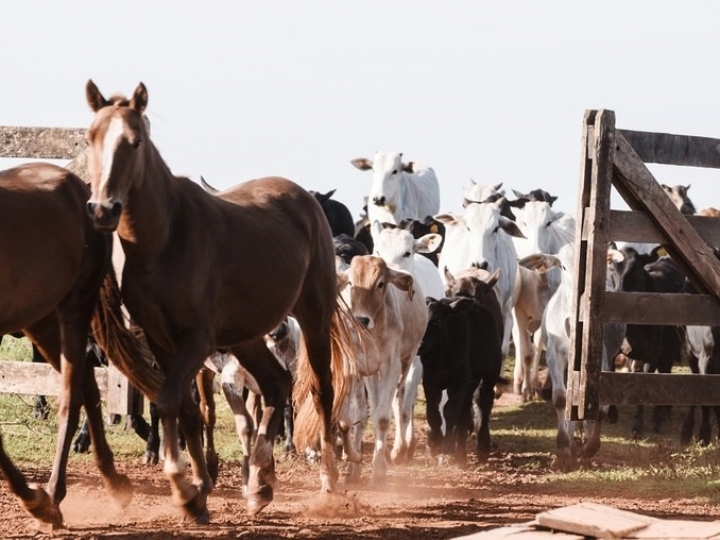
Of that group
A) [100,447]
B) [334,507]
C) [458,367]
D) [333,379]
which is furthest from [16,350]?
[334,507]

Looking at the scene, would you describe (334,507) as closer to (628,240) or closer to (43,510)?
(43,510)

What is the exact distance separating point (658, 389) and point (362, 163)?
14.7 meters

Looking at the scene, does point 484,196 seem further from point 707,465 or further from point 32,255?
point 32,255

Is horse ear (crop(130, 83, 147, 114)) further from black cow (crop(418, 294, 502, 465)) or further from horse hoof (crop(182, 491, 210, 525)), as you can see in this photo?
black cow (crop(418, 294, 502, 465))

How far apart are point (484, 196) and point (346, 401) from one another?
13.6 m

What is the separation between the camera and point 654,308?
31.1 feet

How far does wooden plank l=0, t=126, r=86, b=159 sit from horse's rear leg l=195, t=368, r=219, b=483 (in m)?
2.02

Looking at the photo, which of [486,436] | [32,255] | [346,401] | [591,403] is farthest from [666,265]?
[32,255]

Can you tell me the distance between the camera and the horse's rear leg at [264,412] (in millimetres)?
8953

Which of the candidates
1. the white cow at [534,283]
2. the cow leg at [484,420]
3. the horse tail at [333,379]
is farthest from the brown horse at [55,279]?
the white cow at [534,283]

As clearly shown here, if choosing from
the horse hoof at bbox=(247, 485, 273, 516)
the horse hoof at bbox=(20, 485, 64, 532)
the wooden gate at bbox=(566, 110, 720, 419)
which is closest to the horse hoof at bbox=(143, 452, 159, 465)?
the horse hoof at bbox=(247, 485, 273, 516)

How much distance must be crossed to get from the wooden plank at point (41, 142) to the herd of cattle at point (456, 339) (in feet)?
6.53

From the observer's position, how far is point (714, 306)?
9727mm

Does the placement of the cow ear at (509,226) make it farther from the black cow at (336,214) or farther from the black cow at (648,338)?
the black cow at (336,214)
